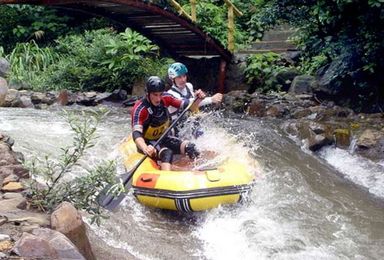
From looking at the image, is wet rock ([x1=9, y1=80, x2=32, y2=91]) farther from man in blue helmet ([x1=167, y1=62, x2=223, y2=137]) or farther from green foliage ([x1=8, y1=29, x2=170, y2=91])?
man in blue helmet ([x1=167, y1=62, x2=223, y2=137])

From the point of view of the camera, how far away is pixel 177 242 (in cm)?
459

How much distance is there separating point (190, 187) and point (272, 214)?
98 cm

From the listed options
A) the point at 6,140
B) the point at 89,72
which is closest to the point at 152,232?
the point at 6,140

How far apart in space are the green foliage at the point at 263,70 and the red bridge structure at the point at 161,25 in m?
0.88

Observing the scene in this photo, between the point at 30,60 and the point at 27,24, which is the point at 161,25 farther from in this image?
the point at 27,24

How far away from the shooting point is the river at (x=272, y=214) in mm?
4457

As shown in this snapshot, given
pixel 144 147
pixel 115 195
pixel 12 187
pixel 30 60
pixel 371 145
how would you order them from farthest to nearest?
1. pixel 30 60
2. pixel 371 145
3. pixel 144 147
4. pixel 12 187
5. pixel 115 195

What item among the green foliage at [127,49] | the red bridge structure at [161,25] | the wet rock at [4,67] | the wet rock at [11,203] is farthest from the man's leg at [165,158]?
the wet rock at [4,67]

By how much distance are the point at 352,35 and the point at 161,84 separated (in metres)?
4.11

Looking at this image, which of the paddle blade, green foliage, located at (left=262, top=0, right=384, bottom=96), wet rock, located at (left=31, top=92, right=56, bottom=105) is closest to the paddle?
the paddle blade

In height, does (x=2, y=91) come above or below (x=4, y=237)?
below

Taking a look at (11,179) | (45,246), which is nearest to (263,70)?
(11,179)

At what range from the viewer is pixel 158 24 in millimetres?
11688

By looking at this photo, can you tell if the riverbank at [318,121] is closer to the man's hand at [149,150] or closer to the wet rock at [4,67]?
the man's hand at [149,150]
